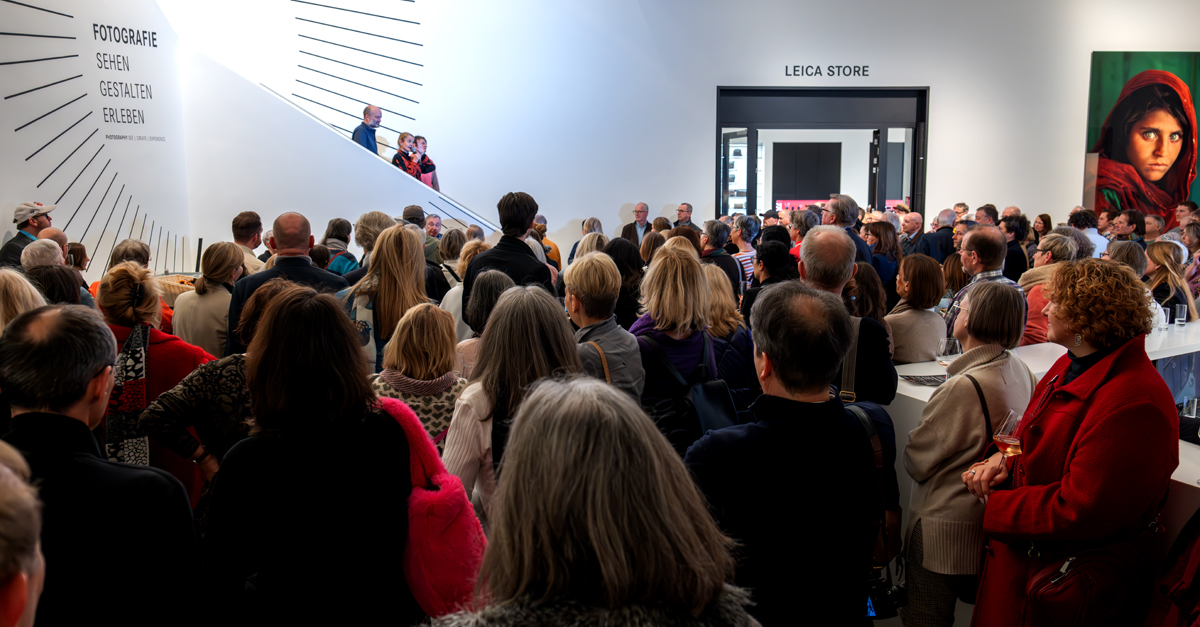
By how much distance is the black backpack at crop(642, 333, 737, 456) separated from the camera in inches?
103

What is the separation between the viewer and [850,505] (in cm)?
161

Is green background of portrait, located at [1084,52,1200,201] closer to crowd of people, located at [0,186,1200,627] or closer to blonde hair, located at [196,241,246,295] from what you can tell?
crowd of people, located at [0,186,1200,627]

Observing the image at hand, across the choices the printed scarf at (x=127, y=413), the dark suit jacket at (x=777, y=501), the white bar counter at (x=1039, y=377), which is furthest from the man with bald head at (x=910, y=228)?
the printed scarf at (x=127, y=413)

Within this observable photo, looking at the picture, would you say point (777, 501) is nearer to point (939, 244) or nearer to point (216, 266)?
point (216, 266)

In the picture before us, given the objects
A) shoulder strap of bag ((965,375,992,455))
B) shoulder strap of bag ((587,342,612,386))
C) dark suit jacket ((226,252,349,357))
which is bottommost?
shoulder strap of bag ((965,375,992,455))

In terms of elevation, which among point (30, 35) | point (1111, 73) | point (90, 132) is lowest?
point (90, 132)

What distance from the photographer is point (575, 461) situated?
1008 mm

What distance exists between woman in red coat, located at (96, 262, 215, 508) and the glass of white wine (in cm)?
313

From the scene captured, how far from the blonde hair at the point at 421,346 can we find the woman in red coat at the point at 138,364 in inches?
31.4

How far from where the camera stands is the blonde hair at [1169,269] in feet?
16.4

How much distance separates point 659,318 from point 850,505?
1.32m

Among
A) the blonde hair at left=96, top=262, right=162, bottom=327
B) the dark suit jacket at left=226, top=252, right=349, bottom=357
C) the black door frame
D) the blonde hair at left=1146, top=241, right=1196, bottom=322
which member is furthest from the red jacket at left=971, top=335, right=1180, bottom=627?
the black door frame

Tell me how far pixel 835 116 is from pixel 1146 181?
210 inches

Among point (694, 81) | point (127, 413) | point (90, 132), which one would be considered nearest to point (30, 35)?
point (90, 132)
